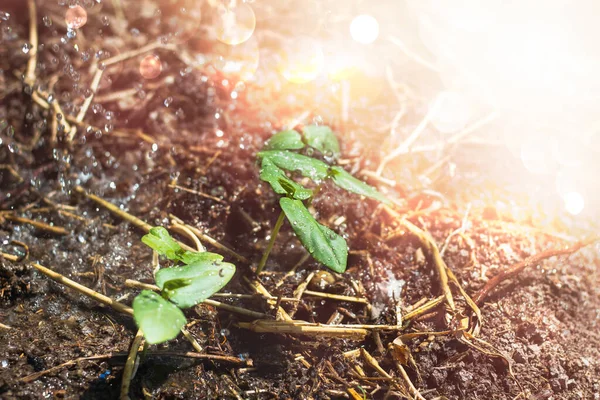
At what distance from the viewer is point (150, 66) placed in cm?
246

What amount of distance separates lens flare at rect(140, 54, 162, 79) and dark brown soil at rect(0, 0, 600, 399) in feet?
0.12

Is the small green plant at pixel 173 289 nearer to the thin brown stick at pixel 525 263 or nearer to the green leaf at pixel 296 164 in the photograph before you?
the green leaf at pixel 296 164

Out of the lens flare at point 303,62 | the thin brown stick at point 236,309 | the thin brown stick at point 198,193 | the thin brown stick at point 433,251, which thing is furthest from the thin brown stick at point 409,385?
the lens flare at point 303,62

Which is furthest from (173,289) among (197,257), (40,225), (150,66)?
(150,66)

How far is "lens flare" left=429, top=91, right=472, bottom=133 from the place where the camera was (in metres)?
2.45

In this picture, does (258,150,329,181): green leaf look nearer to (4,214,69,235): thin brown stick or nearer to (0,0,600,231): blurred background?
(0,0,600,231): blurred background

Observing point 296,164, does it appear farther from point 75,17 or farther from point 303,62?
point 75,17

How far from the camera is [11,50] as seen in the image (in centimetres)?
233

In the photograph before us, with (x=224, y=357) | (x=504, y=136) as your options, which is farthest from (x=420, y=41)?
(x=224, y=357)

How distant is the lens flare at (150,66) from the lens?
2426 mm

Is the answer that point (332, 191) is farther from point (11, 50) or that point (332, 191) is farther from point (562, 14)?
point (562, 14)

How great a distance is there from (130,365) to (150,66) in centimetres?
162

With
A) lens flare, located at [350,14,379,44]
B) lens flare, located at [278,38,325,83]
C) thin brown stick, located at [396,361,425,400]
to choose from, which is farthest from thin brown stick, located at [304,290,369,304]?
lens flare, located at [350,14,379,44]

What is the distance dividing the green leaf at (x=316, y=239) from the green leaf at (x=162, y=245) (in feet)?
1.05
